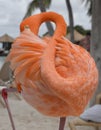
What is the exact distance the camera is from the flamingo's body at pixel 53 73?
1443mm

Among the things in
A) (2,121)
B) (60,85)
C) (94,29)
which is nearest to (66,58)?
(60,85)

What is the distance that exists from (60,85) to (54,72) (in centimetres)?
7

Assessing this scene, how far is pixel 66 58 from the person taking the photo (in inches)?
60.6

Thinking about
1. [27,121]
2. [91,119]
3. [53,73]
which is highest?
[53,73]

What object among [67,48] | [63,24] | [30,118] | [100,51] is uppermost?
[63,24]

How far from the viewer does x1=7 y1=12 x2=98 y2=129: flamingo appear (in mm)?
1443

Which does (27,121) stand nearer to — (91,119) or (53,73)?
(91,119)

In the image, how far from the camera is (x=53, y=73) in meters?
1.43

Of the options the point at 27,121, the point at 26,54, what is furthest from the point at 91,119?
the point at 26,54

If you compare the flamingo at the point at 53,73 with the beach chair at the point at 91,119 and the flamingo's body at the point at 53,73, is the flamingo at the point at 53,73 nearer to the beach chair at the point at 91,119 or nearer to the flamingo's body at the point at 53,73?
the flamingo's body at the point at 53,73

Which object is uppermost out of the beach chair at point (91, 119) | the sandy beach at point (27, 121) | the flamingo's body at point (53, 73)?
the flamingo's body at point (53, 73)

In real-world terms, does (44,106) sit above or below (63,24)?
below

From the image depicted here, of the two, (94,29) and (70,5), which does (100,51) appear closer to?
(94,29)

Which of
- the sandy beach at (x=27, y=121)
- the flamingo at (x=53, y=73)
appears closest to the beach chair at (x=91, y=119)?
the sandy beach at (x=27, y=121)
